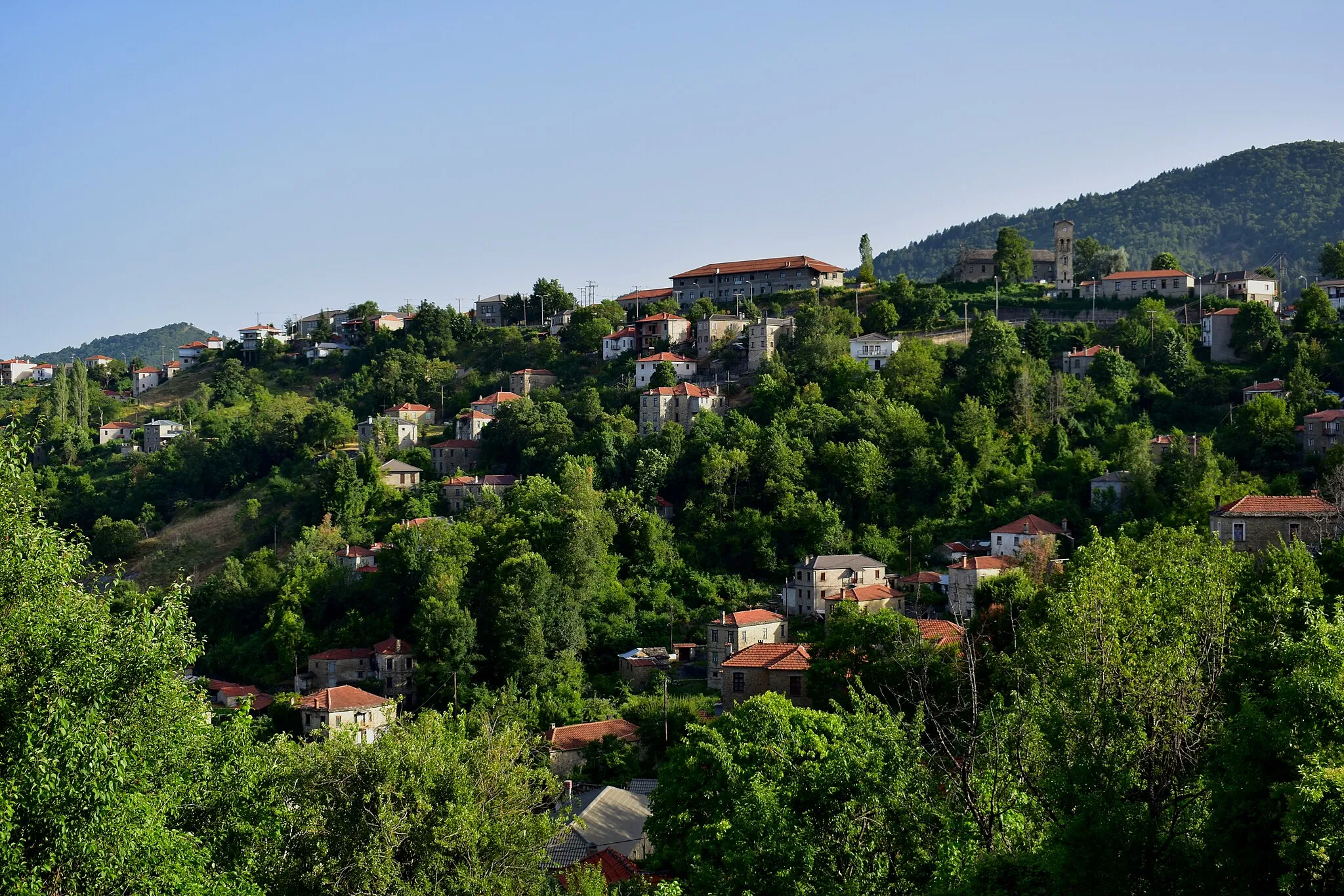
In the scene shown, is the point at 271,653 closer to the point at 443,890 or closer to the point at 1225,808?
the point at 443,890

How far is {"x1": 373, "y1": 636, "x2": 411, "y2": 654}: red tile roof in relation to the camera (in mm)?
46625

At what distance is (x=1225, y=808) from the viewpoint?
14758 millimetres

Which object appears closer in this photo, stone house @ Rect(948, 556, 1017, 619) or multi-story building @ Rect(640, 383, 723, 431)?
stone house @ Rect(948, 556, 1017, 619)

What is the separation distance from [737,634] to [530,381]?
108ft

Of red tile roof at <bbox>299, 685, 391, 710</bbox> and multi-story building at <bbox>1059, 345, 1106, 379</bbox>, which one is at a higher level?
multi-story building at <bbox>1059, 345, 1106, 379</bbox>

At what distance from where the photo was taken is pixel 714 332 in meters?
71.2

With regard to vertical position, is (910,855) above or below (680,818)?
above

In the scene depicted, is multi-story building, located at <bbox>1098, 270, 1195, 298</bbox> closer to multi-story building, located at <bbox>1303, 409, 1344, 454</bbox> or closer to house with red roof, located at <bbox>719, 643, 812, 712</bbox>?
multi-story building, located at <bbox>1303, 409, 1344, 454</bbox>

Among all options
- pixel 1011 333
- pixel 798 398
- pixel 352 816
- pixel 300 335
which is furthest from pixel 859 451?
pixel 300 335

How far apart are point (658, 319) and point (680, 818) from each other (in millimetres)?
50511

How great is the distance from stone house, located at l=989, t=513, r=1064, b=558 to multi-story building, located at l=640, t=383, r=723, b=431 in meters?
18.3

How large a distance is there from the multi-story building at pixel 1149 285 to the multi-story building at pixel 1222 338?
23.9 ft

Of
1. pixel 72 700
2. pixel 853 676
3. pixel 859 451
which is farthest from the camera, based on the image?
pixel 859 451

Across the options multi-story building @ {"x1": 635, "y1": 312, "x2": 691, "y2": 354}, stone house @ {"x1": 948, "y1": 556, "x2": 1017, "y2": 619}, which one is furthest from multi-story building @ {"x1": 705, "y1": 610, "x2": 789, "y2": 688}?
multi-story building @ {"x1": 635, "y1": 312, "x2": 691, "y2": 354}
